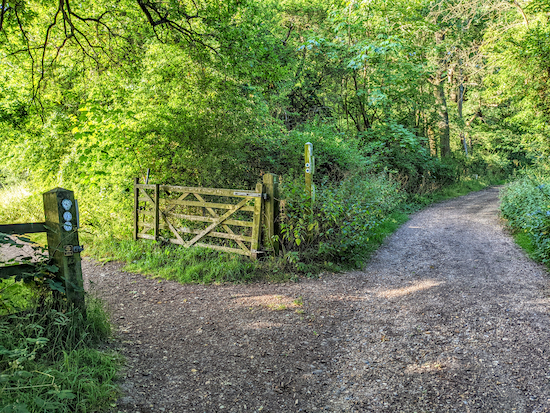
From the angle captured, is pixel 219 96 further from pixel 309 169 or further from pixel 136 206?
pixel 136 206

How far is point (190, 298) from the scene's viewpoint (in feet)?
19.5

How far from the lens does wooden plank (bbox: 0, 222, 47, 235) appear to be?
3.36 metres

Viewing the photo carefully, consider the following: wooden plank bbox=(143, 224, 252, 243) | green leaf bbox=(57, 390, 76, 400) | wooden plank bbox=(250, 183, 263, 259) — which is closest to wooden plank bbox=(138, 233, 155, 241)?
wooden plank bbox=(143, 224, 252, 243)

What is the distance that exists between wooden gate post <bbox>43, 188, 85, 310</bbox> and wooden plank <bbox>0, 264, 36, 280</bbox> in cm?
21

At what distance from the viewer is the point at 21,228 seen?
3.47 meters

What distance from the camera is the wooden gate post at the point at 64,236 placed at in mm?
3650

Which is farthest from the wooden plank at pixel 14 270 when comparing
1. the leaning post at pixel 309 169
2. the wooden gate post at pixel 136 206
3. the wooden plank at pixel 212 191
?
the wooden gate post at pixel 136 206

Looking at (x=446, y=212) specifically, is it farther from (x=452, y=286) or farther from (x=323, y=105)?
(x=452, y=286)

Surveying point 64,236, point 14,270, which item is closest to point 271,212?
point 64,236

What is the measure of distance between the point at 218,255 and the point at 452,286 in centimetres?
434

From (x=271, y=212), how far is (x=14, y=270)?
4317 millimetres

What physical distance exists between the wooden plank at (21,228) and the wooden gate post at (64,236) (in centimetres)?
8

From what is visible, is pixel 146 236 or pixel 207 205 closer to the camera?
pixel 207 205

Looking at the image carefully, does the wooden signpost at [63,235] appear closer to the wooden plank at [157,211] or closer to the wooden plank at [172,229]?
the wooden plank at [172,229]
